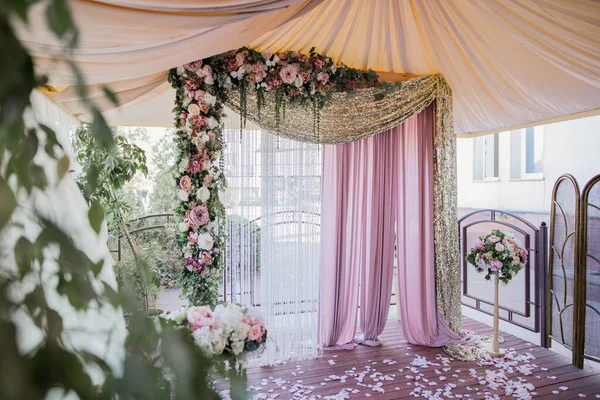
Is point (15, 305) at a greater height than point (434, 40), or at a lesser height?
lesser

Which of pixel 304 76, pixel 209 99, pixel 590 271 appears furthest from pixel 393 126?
pixel 590 271

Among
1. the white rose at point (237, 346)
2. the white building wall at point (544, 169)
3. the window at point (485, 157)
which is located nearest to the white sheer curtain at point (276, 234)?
the white rose at point (237, 346)

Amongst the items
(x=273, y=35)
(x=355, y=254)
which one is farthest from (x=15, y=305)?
(x=355, y=254)

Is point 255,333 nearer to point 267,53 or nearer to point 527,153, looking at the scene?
point 267,53

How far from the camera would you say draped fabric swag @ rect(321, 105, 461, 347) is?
400 centimetres

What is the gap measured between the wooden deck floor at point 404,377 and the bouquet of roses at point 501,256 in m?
0.87

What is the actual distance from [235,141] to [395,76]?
1.85 metres

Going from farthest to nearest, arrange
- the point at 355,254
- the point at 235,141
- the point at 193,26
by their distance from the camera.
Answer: the point at 355,254
the point at 235,141
the point at 193,26

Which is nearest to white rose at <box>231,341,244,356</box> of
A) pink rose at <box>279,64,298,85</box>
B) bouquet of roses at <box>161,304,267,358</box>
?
bouquet of roses at <box>161,304,267,358</box>

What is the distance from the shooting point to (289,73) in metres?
3.56

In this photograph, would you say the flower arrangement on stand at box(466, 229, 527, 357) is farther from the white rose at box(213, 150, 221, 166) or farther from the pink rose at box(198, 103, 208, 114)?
the pink rose at box(198, 103, 208, 114)

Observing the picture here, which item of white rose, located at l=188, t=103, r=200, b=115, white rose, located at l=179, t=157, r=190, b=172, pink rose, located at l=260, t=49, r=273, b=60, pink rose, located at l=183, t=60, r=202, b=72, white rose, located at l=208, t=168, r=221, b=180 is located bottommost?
white rose, located at l=208, t=168, r=221, b=180

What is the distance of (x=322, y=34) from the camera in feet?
10.9

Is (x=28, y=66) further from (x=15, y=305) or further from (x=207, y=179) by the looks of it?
(x=207, y=179)
